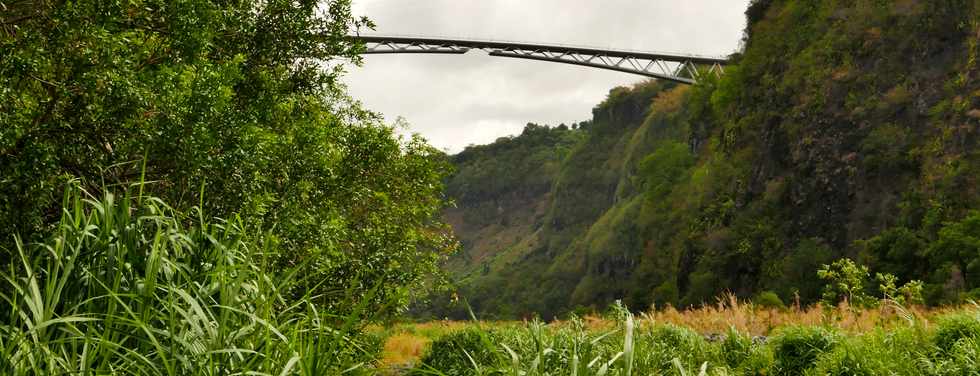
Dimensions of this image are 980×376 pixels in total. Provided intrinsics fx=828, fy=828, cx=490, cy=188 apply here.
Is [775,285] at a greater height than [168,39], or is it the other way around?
[168,39]

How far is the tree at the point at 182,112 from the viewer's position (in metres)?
7.48

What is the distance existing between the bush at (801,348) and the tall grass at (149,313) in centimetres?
913

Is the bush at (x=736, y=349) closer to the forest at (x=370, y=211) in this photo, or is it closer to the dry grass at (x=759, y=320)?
the forest at (x=370, y=211)

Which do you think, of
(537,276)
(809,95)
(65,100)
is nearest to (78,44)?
(65,100)

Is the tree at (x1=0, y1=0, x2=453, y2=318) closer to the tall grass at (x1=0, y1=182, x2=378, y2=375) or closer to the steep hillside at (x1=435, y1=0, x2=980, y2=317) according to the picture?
the tall grass at (x1=0, y1=182, x2=378, y2=375)

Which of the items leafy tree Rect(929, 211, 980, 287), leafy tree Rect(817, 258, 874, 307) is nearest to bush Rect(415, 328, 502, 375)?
leafy tree Rect(817, 258, 874, 307)

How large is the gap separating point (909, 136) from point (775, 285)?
28.3 feet

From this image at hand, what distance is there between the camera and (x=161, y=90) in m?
8.30

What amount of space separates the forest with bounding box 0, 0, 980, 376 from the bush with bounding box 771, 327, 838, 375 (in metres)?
0.04

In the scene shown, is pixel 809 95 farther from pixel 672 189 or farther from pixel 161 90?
pixel 161 90

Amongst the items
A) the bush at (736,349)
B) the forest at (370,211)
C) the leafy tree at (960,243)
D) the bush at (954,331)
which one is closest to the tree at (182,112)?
the forest at (370,211)

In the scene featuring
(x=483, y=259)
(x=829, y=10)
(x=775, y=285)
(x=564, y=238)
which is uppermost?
(x=829, y=10)

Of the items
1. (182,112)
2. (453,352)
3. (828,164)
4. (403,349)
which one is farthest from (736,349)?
(828,164)

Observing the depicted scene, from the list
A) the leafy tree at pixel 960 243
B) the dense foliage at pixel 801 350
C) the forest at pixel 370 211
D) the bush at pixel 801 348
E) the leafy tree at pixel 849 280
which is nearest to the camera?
the forest at pixel 370 211
